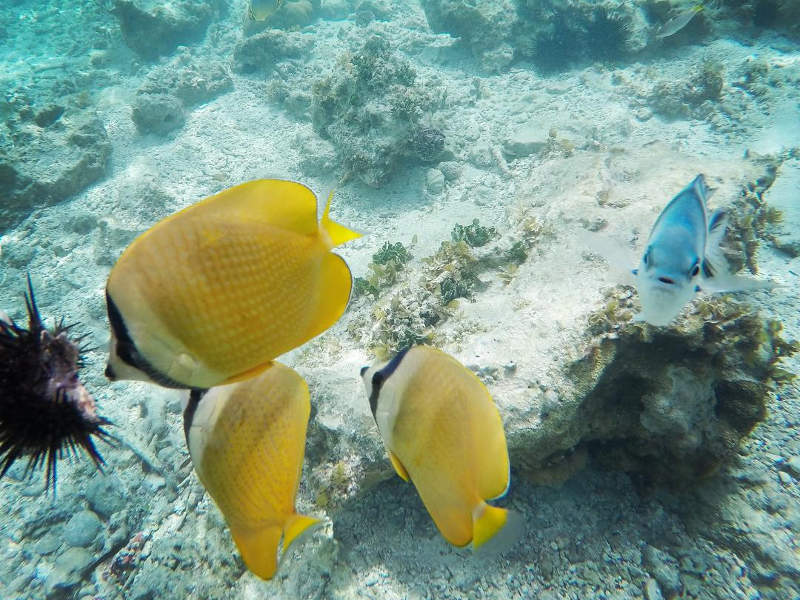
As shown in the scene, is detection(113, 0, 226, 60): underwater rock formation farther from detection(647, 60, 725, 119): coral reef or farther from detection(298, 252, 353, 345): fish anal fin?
detection(298, 252, 353, 345): fish anal fin

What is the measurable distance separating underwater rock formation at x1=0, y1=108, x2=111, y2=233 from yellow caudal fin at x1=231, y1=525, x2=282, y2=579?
9.29m

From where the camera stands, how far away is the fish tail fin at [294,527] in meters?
1.18

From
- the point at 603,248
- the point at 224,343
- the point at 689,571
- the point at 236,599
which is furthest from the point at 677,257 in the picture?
the point at 236,599

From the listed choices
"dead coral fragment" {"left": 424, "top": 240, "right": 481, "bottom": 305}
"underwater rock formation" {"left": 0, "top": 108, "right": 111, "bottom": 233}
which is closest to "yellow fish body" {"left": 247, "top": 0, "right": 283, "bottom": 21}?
"underwater rock formation" {"left": 0, "top": 108, "right": 111, "bottom": 233}

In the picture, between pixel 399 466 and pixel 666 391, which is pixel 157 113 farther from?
pixel 666 391

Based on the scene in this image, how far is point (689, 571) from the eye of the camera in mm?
2662

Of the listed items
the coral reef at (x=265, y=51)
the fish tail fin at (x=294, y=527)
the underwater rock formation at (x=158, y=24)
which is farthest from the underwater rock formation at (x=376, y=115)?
the underwater rock formation at (x=158, y=24)

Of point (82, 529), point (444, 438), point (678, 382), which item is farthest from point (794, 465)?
point (82, 529)

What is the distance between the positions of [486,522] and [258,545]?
2.44 ft

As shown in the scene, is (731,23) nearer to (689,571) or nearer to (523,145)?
(523,145)

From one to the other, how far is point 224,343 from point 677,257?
1.69 meters

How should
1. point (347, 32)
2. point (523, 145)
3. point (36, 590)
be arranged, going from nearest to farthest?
1. point (36, 590)
2. point (523, 145)
3. point (347, 32)

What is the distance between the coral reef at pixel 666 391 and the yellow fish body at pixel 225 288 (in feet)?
6.47

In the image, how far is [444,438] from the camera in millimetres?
1270
